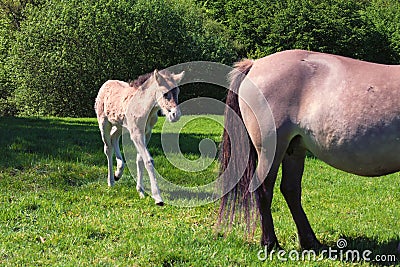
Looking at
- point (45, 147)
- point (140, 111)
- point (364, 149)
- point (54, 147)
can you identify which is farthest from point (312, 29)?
point (364, 149)

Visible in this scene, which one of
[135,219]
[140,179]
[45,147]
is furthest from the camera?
[45,147]

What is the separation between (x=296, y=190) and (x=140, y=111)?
2.70 meters

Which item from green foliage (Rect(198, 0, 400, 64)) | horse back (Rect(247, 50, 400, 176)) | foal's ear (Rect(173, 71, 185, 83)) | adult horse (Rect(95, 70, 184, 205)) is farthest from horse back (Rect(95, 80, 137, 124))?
green foliage (Rect(198, 0, 400, 64))

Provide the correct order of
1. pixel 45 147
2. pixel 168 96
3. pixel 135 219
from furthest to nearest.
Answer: pixel 45 147 → pixel 168 96 → pixel 135 219

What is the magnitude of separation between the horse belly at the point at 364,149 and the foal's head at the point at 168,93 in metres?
2.22

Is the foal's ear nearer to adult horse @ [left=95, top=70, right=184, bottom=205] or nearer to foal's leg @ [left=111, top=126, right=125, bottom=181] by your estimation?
adult horse @ [left=95, top=70, right=184, bottom=205]

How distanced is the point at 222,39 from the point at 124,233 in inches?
1119

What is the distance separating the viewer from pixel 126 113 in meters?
6.77

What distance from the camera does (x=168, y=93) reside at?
629 cm

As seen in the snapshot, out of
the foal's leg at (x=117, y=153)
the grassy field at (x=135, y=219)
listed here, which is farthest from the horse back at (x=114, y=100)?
the grassy field at (x=135, y=219)

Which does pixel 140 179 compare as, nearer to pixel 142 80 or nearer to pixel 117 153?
pixel 117 153

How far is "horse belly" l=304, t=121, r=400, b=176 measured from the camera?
13.3 ft

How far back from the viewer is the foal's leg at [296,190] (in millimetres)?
4699

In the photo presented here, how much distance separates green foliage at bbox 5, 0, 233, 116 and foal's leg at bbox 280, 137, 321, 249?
24.8 m
